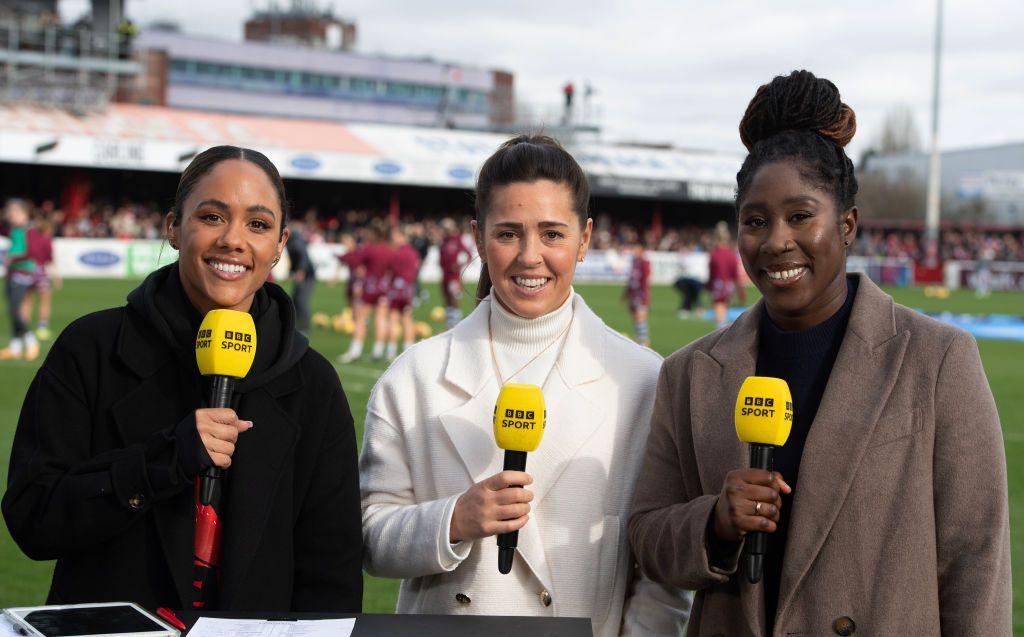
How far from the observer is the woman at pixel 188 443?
2.71 metres

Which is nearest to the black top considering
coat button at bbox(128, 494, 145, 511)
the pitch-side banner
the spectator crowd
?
coat button at bbox(128, 494, 145, 511)

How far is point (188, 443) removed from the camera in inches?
102

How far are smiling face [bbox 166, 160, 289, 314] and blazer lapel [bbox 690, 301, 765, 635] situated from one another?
1175mm

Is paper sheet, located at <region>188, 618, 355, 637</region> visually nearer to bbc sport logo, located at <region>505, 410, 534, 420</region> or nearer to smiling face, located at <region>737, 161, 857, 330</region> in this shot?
bbc sport logo, located at <region>505, 410, 534, 420</region>

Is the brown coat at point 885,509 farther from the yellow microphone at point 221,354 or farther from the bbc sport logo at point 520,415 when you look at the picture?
the yellow microphone at point 221,354

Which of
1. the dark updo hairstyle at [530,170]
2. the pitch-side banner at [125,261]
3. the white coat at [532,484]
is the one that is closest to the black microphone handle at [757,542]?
the white coat at [532,484]

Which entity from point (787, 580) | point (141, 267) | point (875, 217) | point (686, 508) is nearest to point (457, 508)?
point (686, 508)

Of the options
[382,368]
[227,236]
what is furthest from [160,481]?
[382,368]

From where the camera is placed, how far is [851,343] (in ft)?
9.35

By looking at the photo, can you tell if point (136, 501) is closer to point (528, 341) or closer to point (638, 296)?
point (528, 341)

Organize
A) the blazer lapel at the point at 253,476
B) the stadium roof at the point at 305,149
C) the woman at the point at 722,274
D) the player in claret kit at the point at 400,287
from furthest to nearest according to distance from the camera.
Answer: the stadium roof at the point at 305,149
the woman at the point at 722,274
the player in claret kit at the point at 400,287
the blazer lapel at the point at 253,476

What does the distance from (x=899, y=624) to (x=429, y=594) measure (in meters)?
1.25

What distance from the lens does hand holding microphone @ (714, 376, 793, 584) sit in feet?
8.29

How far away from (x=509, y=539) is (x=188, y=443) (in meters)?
0.77
